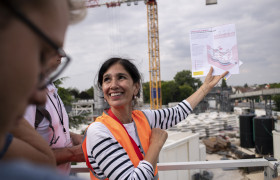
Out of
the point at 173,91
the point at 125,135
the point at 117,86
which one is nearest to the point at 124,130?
the point at 125,135

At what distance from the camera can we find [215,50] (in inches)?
86.6

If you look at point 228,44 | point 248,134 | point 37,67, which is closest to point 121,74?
point 228,44

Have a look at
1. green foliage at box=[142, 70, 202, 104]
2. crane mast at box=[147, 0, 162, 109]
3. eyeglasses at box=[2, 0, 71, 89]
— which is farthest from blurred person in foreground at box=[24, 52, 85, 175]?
A: green foliage at box=[142, 70, 202, 104]

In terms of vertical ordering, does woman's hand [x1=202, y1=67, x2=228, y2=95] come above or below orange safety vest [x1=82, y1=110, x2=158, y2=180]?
above

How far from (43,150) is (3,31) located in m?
0.67

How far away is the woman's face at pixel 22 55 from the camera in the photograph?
407 mm

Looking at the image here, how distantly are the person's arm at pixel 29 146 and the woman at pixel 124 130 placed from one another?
0.39 m

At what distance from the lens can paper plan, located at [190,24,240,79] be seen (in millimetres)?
2133

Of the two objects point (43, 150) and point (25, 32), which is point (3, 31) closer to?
point (25, 32)

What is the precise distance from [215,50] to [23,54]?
80.9 inches

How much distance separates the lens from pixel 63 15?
1.75 ft

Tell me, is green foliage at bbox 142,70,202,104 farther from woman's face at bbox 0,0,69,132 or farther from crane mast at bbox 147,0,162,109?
woman's face at bbox 0,0,69,132

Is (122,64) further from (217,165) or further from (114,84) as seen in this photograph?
(217,165)

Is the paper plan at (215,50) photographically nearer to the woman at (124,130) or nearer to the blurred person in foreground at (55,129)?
the woman at (124,130)
